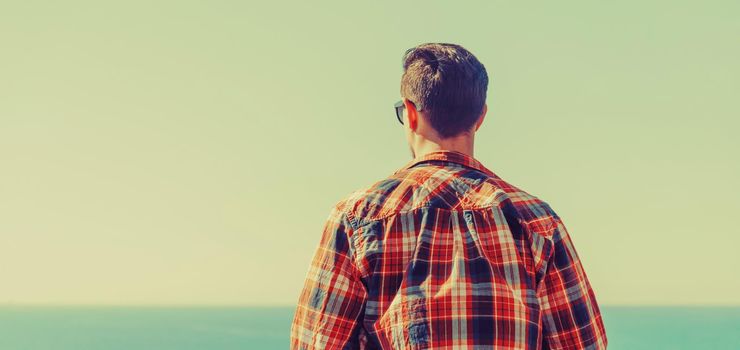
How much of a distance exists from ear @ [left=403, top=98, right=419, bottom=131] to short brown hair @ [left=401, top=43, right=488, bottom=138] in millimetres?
18

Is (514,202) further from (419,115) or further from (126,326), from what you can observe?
(126,326)

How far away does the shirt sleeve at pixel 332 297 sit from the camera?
215 cm

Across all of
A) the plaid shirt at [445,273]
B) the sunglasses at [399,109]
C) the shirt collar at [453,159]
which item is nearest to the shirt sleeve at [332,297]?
the plaid shirt at [445,273]

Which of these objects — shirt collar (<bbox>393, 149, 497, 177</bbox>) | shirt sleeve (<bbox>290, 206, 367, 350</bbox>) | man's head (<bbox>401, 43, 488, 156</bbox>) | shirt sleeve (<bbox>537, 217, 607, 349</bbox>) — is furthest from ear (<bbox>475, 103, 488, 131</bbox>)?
shirt sleeve (<bbox>290, 206, 367, 350</bbox>)

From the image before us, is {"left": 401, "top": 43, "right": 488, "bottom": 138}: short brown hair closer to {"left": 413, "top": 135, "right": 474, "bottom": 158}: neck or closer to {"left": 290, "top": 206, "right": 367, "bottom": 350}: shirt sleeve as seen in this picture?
{"left": 413, "top": 135, "right": 474, "bottom": 158}: neck

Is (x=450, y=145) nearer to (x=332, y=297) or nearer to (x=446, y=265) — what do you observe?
(x=446, y=265)

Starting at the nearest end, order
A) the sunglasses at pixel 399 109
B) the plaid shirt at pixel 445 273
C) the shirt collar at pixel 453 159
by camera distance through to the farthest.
Result: 1. the plaid shirt at pixel 445 273
2. the shirt collar at pixel 453 159
3. the sunglasses at pixel 399 109

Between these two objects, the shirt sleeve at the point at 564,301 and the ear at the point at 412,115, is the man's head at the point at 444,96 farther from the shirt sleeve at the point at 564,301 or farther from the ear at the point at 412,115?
the shirt sleeve at the point at 564,301

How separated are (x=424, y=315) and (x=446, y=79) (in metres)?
0.75

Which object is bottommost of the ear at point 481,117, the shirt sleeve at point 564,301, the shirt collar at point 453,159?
the shirt sleeve at point 564,301

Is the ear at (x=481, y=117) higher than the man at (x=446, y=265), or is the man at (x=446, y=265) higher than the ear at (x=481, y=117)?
the ear at (x=481, y=117)

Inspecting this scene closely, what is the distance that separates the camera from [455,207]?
2223 mm

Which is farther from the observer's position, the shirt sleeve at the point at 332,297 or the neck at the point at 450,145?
the neck at the point at 450,145

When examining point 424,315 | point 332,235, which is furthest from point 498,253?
point 332,235
